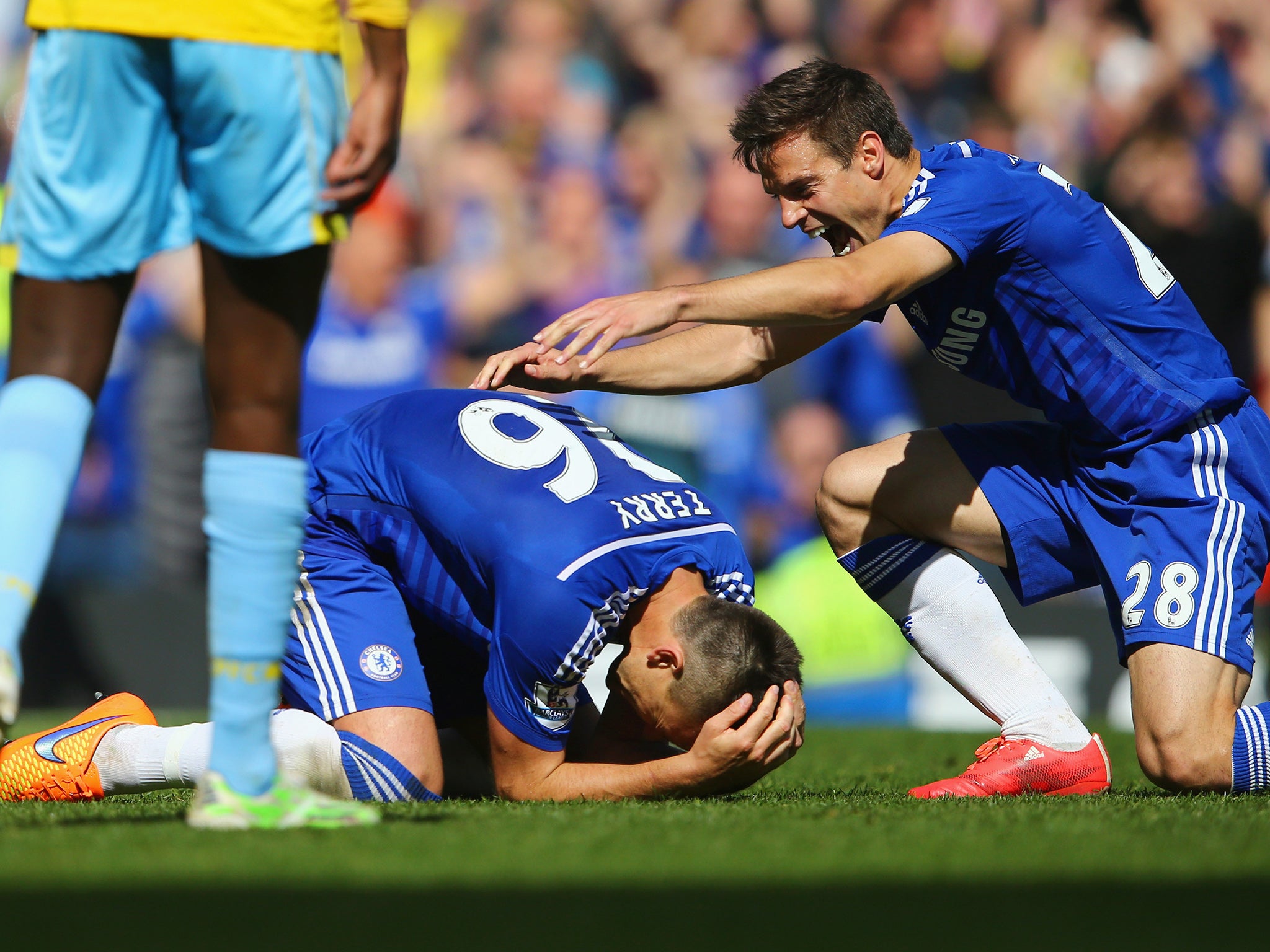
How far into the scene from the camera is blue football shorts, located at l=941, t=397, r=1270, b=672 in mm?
3535

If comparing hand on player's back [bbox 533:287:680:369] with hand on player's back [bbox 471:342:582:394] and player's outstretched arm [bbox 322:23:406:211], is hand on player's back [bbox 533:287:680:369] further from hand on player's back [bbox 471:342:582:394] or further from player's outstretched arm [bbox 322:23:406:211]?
player's outstretched arm [bbox 322:23:406:211]

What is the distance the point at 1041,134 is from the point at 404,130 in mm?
3638

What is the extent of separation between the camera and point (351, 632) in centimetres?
347

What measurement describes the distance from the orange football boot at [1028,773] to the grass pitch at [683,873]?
478mm

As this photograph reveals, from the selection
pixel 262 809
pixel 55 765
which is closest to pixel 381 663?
pixel 55 765

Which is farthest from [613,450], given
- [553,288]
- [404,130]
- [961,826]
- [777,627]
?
[404,130]

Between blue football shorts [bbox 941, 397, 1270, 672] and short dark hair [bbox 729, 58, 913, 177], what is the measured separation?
978 millimetres

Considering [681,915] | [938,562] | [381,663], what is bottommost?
[381,663]

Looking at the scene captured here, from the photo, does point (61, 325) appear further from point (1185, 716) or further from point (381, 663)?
point (1185, 716)

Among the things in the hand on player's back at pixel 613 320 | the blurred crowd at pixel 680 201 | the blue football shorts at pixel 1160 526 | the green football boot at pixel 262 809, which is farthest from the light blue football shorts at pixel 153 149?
the blurred crowd at pixel 680 201

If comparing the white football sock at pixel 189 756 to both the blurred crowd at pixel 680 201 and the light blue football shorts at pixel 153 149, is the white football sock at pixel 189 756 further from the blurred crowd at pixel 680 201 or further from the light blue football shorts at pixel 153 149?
the blurred crowd at pixel 680 201

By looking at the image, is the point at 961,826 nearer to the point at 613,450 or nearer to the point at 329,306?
the point at 613,450

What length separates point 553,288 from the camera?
7.77 metres

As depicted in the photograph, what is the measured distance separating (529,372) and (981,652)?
4.73 ft
